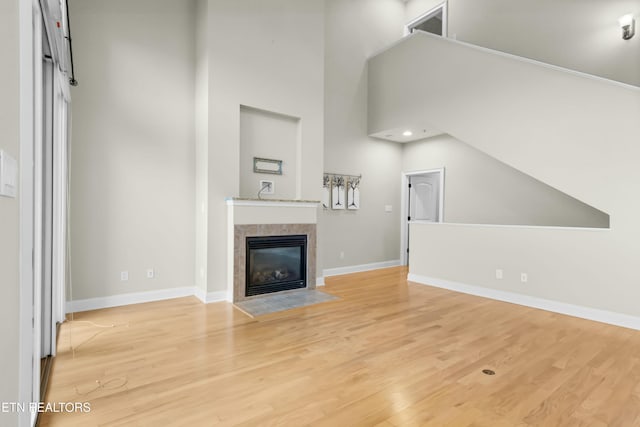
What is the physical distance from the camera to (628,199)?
11.3 ft

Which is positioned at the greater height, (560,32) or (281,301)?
(560,32)

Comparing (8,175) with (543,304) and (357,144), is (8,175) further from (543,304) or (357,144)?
(357,144)

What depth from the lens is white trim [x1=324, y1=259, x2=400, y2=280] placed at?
6.12 m

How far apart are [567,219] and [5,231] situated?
20.5 ft

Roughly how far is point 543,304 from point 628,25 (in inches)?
158

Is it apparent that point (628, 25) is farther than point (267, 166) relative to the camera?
No

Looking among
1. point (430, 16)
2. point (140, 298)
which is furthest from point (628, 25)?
point (140, 298)

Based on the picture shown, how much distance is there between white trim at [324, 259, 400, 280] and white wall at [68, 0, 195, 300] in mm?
2595

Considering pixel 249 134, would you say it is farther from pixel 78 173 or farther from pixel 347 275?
pixel 347 275

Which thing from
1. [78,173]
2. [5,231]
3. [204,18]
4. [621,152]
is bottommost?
[5,231]

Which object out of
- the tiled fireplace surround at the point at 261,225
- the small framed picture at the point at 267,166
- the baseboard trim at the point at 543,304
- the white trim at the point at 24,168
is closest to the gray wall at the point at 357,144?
the tiled fireplace surround at the point at 261,225

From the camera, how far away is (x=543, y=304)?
405cm

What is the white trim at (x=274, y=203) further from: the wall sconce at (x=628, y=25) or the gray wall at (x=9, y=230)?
the wall sconce at (x=628, y=25)

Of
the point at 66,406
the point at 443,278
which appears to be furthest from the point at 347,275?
the point at 66,406
